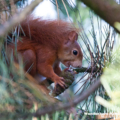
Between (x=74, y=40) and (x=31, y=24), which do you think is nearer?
(x=31, y=24)

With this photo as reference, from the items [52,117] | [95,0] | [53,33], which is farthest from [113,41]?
[53,33]

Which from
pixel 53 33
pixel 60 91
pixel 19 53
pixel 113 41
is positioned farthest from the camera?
pixel 53 33

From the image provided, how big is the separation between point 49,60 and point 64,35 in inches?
11.4

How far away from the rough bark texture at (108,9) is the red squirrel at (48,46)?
0.78 m

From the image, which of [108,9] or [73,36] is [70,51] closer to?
[73,36]

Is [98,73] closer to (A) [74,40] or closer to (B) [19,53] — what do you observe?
(B) [19,53]

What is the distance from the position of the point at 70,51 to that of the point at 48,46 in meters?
0.24

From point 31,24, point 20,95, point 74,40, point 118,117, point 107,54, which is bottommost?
point 118,117

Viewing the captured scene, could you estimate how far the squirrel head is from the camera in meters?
1.76

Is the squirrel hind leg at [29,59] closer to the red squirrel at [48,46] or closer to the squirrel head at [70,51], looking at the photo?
the red squirrel at [48,46]

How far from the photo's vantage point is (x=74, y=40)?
5.85 ft

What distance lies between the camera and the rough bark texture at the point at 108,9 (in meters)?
0.67

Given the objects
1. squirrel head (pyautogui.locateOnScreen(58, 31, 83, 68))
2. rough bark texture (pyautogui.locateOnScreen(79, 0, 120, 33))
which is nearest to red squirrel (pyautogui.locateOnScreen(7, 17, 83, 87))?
squirrel head (pyautogui.locateOnScreen(58, 31, 83, 68))

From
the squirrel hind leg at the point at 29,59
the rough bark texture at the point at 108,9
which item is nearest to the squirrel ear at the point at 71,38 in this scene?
the squirrel hind leg at the point at 29,59
